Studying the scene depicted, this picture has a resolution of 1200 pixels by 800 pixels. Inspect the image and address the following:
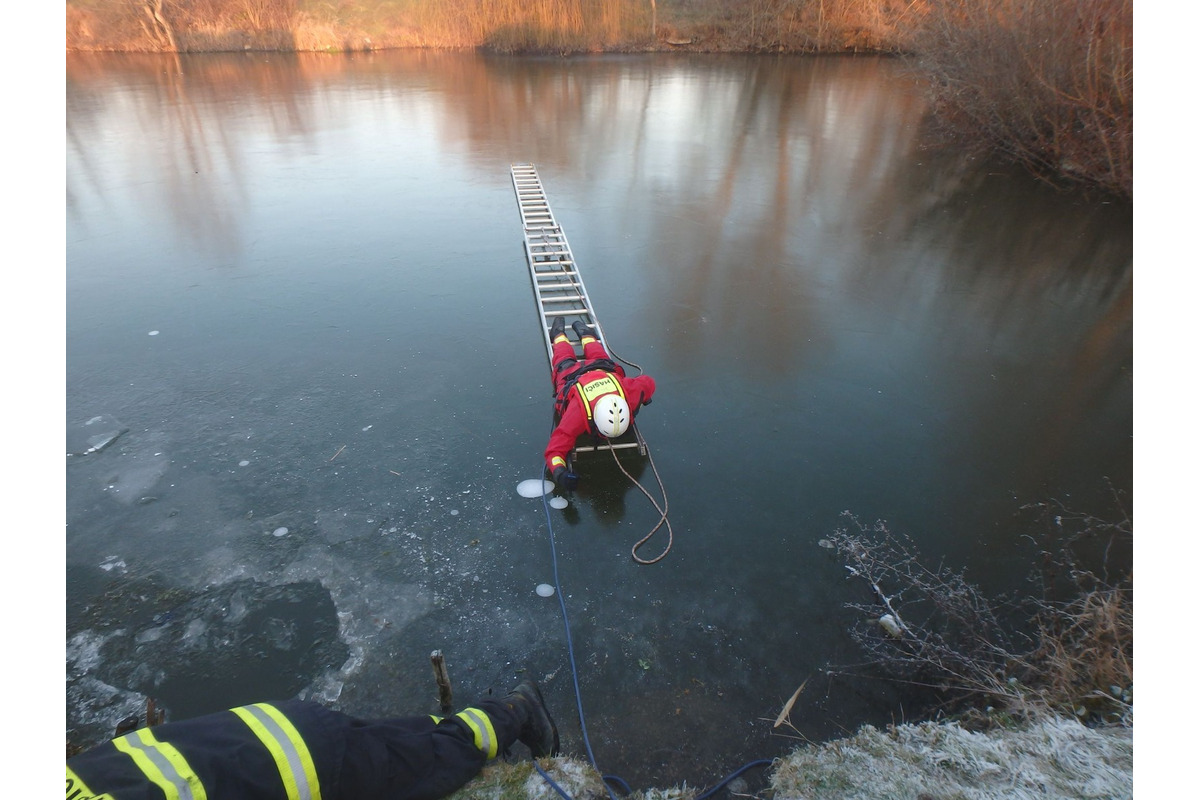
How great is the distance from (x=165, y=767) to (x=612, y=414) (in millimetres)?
3328

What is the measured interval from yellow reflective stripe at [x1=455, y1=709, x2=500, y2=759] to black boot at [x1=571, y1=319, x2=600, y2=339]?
3905mm

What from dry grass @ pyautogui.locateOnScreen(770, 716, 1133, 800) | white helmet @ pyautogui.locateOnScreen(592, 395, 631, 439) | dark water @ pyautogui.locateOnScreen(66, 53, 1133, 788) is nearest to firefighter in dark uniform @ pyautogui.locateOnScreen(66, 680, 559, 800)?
dark water @ pyautogui.locateOnScreen(66, 53, 1133, 788)

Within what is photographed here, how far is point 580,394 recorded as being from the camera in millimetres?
4945

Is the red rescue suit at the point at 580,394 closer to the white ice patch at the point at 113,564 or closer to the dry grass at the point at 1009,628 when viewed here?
the dry grass at the point at 1009,628

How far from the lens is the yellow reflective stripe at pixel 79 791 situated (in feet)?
5.67

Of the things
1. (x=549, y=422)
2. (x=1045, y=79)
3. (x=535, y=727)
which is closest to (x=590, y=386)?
(x=549, y=422)

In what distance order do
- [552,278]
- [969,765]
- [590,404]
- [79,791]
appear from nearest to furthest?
1. [79,791]
2. [969,765]
3. [590,404]
4. [552,278]

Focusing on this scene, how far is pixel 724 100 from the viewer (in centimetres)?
1856

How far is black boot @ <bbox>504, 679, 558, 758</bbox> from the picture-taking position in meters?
3.18

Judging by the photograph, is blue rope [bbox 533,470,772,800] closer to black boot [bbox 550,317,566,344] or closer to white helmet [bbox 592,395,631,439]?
white helmet [bbox 592,395,631,439]

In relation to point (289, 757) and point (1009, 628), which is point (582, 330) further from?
point (289, 757)

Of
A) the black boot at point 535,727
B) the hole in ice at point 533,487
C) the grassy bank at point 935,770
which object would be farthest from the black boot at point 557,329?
the grassy bank at point 935,770

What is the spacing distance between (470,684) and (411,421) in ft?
8.59

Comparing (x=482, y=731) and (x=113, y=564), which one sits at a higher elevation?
(x=482, y=731)
